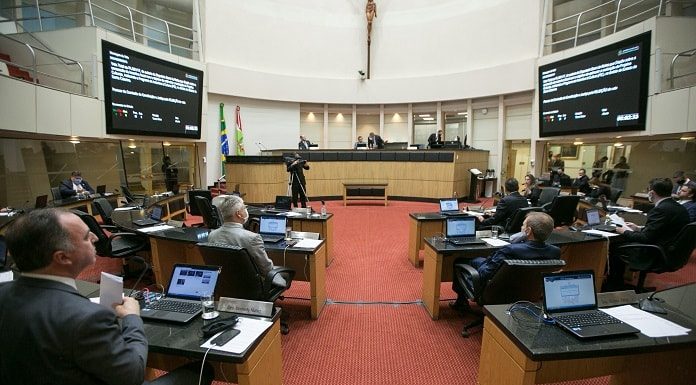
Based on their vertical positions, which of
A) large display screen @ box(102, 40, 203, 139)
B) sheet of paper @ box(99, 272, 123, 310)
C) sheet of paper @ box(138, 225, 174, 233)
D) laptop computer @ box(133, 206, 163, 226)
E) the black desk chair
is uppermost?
large display screen @ box(102, 40, 203, 139)

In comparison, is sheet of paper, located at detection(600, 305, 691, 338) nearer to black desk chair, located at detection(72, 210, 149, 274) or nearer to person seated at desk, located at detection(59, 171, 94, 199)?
black desk chair, located at detection(72, 210, 149, 274)

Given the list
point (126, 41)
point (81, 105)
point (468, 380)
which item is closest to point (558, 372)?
point (468, 380)

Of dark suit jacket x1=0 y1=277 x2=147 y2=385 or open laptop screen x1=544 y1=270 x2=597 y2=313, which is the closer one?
dark suit jacket x1=0 y1=277 x2=147 y2=385

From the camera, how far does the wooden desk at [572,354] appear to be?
5.58ft

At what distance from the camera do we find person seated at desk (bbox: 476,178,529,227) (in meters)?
4.77

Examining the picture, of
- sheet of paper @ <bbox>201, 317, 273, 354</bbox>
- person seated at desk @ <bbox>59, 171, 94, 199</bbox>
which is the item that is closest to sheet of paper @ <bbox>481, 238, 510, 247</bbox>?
sheet of paper @ <bbox>201, 317, 273, 354</bbox>

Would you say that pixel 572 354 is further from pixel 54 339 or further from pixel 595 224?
pixel 595 224

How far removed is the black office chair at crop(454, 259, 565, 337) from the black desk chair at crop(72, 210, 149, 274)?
399 cm

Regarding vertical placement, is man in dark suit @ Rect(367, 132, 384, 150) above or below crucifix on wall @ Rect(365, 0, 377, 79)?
below

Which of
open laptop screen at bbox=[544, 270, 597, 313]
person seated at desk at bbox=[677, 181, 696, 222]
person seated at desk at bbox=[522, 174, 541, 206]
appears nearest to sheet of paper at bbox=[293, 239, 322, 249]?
open laptop screen at bbox=[544, 270, 597, 313]

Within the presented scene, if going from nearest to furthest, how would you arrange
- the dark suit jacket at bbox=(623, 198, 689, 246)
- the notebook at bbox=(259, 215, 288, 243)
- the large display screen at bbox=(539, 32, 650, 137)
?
1. the dark suit jacket at bbox=(623, 198, 689, 246)
2. the notebook at bbox=(259, 215, 288, 243)
3. the large display screen at bbox=(539, 32, 650, 137)

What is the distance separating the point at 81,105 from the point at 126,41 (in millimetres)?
2108

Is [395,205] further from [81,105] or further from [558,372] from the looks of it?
[558,372]

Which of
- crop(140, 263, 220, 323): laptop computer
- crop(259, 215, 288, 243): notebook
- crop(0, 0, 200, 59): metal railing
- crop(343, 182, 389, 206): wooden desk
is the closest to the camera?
crop(140, 263, 220, 323): laptop computer
